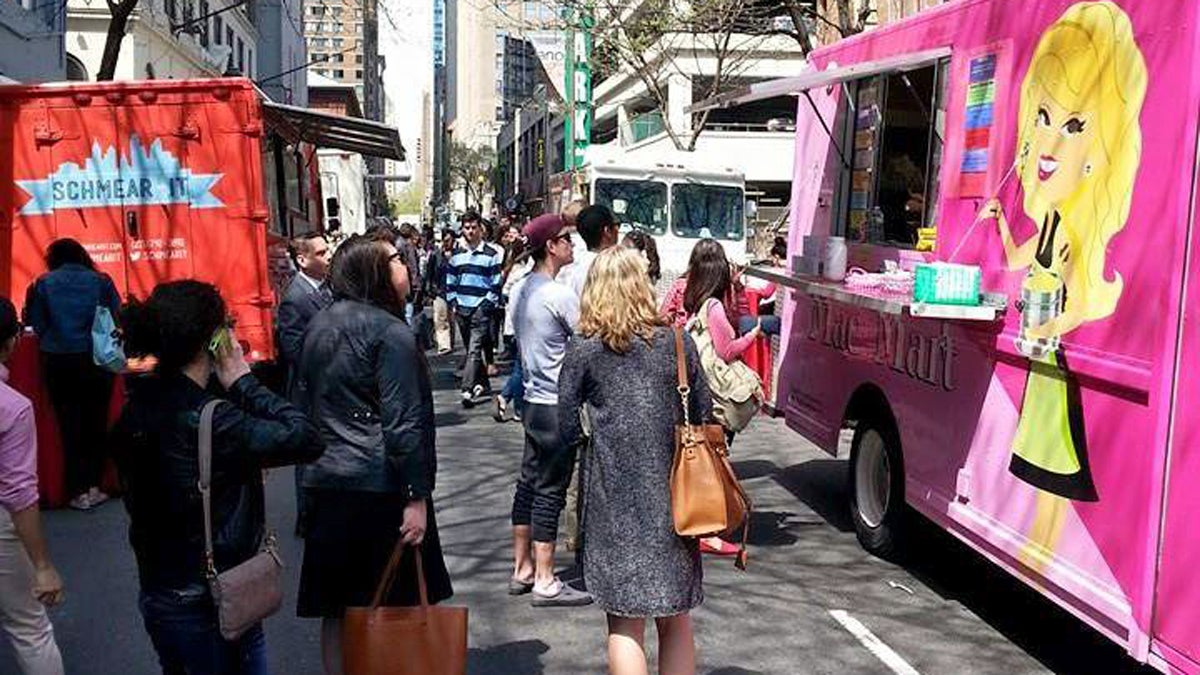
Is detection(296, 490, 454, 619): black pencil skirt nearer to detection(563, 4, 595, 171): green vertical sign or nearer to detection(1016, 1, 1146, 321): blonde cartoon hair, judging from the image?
detection(1016, 1, 1146, 321): blonde cartoon hair

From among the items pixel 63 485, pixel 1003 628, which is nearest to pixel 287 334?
pixel 63 485

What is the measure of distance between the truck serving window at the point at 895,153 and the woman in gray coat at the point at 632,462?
2908 millimetres

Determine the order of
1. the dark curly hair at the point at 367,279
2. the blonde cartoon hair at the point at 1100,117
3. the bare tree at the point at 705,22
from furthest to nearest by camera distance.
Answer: the bare tree at the point at 705,22 → the blonde cartoon hair at the point at 1100,117 → the dark curly hair at the point at 367,279

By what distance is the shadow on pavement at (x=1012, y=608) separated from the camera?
17.9ft

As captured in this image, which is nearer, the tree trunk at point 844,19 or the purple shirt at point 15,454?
the purple shirt at point 15,454

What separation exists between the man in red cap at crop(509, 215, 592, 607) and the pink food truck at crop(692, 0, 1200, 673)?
4.71 ft

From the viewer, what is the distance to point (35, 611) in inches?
157

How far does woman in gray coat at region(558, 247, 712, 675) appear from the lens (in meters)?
4.05

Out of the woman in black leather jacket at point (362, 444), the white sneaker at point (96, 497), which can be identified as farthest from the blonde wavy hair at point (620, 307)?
the white sneaker at point (96, 497)

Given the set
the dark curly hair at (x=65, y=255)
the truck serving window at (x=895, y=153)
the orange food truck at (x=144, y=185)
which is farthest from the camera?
the orange food truck at (x=144, y=185)

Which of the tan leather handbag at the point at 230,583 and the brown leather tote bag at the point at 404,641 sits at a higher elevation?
the tan leather handbag at the point at 230,583

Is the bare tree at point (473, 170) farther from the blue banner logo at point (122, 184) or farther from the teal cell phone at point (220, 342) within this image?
the teal cell phone at point (220, 342)

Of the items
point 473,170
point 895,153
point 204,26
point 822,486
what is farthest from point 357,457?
point 473,170

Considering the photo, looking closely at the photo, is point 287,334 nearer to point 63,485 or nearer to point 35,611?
point 63,485
